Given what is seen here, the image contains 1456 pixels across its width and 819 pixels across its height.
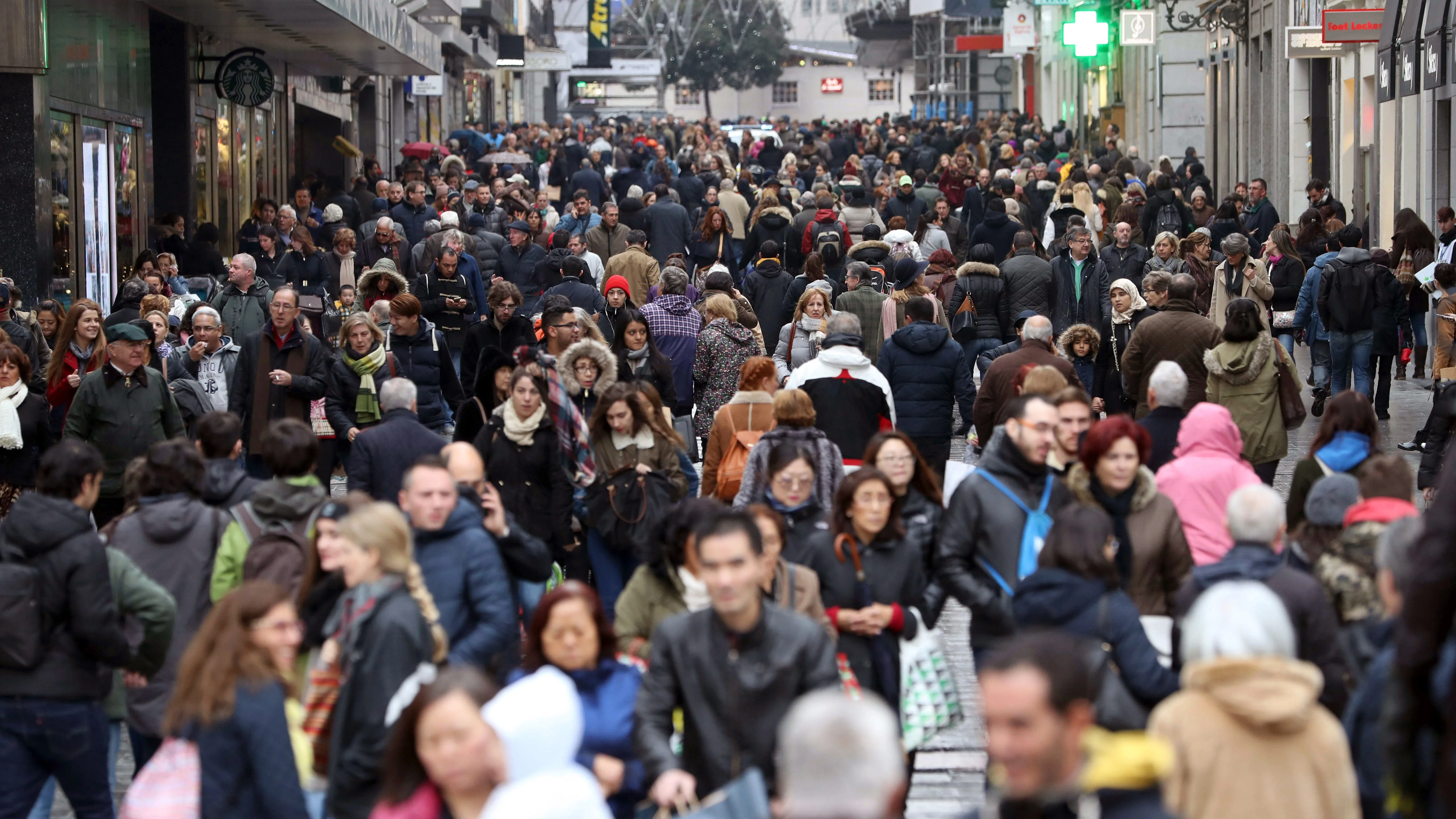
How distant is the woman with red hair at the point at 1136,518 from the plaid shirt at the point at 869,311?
6762 mm

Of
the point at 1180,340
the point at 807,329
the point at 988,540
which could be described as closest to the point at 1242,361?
the point at 1180,340

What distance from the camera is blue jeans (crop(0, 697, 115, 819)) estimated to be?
585 cm

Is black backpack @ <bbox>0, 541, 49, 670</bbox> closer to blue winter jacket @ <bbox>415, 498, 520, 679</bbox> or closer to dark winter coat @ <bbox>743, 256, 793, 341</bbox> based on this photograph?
blue winter jacket @ <bbox>415, 498, 520, 679</bbox>

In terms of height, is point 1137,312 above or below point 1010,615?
above

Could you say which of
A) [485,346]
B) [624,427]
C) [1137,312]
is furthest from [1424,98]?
[624,427]

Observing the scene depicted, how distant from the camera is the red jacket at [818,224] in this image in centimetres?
1822

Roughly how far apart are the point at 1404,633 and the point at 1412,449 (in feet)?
37.9

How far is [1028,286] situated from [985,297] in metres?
0.37

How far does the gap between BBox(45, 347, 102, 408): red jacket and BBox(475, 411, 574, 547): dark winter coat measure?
3.54 m

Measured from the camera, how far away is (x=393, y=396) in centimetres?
871

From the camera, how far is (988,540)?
656 cm

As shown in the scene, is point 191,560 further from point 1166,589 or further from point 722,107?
point 722,107

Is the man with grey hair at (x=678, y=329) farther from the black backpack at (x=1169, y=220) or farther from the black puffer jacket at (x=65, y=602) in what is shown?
the black backpack at (x=1169, y=220)

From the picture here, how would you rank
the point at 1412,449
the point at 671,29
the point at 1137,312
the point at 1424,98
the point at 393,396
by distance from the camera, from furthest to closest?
the point at 671,29
the point at 1424,98
the point at 1412,449
the point at 1137,312
the point at 393,396
